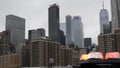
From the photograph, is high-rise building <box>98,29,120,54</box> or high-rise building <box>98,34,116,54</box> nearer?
high-rise building <box>98,29,120,54</box>

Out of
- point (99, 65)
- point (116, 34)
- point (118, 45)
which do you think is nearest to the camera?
point (99, 65)

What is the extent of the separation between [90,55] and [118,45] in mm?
142340

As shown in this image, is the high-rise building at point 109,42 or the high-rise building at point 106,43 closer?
the high-rise building at point 109,42

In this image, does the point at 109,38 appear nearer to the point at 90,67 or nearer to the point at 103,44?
the point at 103,44

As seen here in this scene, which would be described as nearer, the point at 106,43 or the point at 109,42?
the point at 109,42

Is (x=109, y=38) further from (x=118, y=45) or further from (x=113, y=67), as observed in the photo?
(x=113, y=67)

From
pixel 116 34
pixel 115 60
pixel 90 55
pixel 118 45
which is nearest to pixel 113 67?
pixel 115 60

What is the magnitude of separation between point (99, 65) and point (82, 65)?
0.79 metres

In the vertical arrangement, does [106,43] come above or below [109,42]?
below

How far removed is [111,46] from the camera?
522 feet

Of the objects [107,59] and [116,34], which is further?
[116,34]

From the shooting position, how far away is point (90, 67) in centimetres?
1229

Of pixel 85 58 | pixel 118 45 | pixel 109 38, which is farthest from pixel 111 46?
pixel 85 58

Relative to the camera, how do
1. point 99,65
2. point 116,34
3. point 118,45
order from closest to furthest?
point 99,65 → point 118,45 → point 116,34
